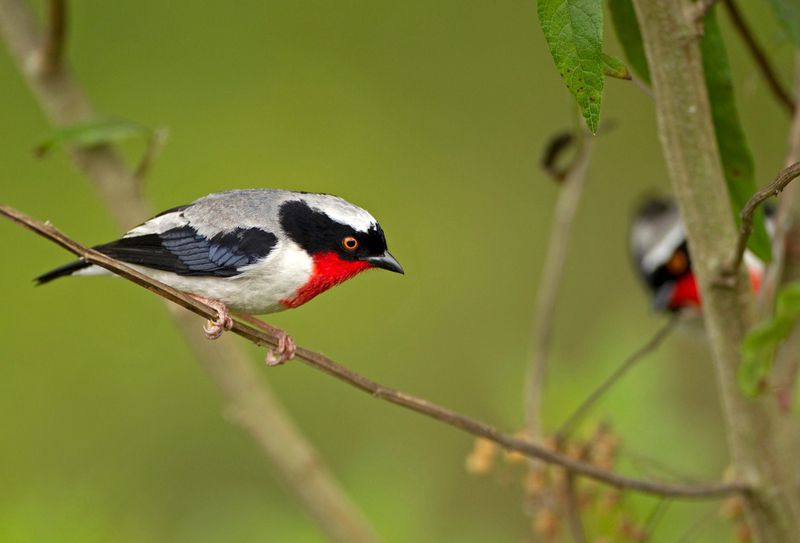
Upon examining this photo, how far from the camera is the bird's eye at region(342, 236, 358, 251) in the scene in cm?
158

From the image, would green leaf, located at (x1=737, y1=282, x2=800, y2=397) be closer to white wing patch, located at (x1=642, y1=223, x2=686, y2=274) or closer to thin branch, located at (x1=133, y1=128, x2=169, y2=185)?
thin branch, located at (x1=133, y1=128, x2=169, y2=185)

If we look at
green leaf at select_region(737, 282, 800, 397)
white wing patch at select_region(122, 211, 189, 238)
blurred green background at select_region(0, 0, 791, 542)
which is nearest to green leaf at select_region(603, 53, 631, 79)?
green leaf at select_region(737, 282, 800, 397)

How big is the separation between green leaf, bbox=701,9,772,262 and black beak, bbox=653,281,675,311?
202 cm

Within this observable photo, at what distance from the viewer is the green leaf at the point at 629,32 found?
140 centimetres

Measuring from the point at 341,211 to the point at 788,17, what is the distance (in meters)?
0.75

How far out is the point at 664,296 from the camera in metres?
3.46

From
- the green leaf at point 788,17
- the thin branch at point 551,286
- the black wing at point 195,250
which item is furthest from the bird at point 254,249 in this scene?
the green leaf at point 788,17

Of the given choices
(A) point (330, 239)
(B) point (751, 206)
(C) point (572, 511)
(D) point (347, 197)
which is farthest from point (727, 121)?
(D) point (347, 197)

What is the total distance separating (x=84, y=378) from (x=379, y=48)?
2.17 m

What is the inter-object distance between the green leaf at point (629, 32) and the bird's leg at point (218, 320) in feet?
2.24

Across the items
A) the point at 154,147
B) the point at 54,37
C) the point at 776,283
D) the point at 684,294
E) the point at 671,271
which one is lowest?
the point at 684,294

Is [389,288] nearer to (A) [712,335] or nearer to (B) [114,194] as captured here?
(B) [114,194]

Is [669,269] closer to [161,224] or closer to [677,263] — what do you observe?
[677,263]

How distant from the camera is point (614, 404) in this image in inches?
89.9
